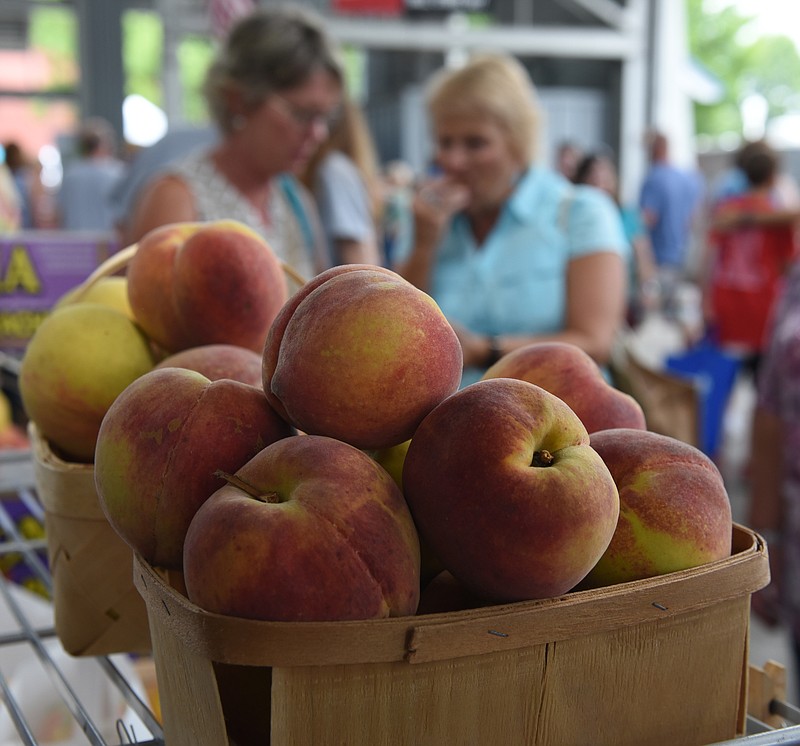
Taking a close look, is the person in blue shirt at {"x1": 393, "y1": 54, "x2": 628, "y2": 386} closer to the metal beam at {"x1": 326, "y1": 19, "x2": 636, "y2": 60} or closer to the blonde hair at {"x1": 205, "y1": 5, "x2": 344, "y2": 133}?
the blonde hair at {"x1": 205, "y1": 5, "x2": 344, "y2": 133}

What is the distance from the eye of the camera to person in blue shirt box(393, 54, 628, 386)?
2.18 m

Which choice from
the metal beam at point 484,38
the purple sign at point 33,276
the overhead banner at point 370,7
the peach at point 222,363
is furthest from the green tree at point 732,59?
the peach at point 222,363

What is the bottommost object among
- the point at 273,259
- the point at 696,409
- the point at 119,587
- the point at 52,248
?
the point at 696,409

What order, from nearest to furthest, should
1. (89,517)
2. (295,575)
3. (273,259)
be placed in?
1. (295,575)
2. (89,517)
3. (273,259)

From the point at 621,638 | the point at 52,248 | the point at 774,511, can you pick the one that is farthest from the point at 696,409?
the point at 621,638

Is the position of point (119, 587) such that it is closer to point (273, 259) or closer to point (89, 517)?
point (89, 517)

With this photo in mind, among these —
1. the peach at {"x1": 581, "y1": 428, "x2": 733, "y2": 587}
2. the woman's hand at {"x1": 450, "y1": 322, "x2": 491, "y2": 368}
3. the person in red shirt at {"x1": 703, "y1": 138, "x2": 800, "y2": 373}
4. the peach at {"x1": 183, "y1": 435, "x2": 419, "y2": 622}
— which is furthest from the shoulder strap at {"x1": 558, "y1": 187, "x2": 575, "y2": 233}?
the person in red shirt at {"x1": 703, "y1": 138, "x2": 800, "y2": 373}

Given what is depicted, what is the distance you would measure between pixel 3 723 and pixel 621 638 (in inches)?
34.5

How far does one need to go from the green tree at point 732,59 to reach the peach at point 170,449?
87.4ft

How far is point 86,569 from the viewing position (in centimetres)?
82

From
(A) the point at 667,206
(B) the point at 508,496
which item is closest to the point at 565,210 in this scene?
(B) the point at 508,496

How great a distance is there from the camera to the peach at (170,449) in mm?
626

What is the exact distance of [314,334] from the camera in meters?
0.62

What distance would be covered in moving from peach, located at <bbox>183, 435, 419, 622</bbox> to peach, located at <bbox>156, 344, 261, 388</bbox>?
0.18 m
